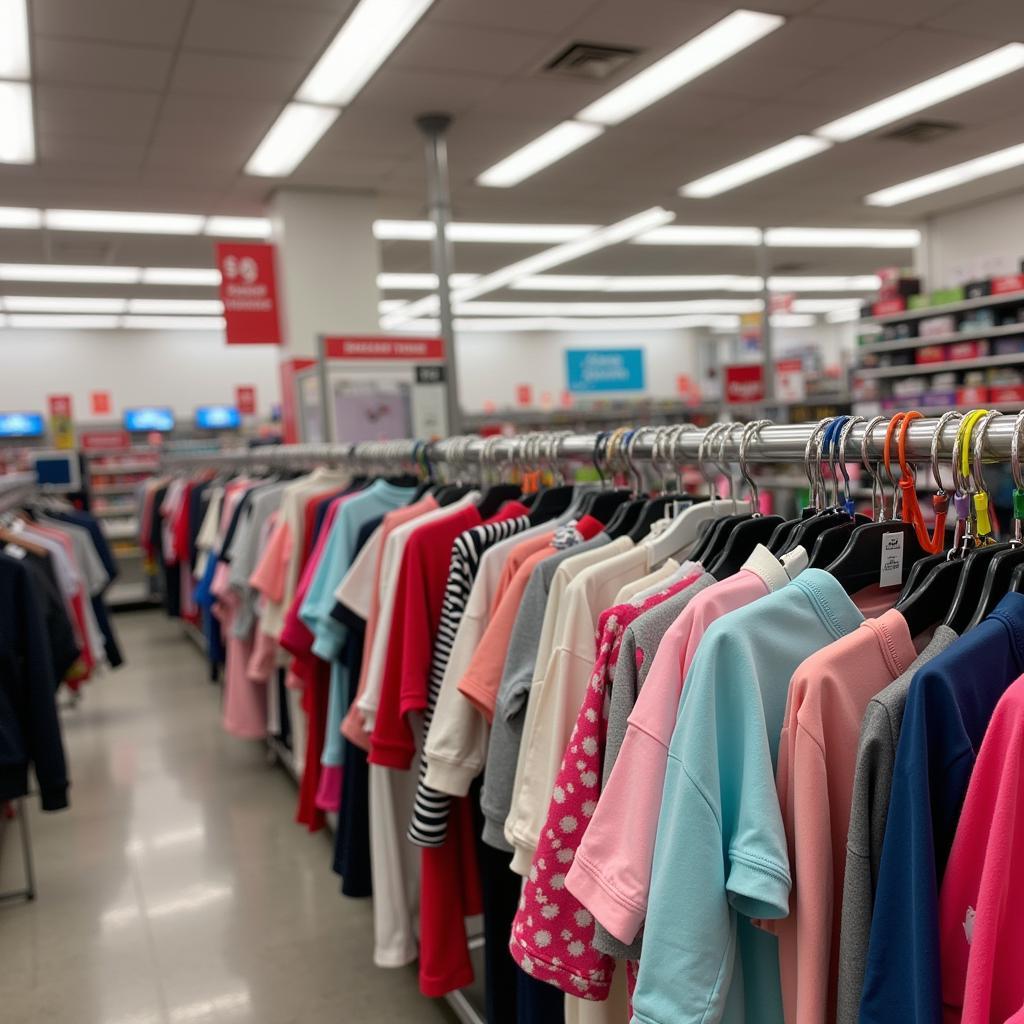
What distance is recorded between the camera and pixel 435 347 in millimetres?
6285

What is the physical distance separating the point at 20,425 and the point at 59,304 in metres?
2.37

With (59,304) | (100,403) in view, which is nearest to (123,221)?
(59,304)

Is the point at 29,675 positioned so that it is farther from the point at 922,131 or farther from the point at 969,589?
the point at 922,131

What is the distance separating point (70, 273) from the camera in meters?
11.2

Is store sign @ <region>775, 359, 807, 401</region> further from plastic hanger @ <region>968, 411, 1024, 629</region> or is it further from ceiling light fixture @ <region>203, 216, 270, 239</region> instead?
plastic hanger @ <region>968, 411, 1024, 629</region>

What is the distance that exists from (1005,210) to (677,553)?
33.8 feet

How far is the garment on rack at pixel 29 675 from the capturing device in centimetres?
307

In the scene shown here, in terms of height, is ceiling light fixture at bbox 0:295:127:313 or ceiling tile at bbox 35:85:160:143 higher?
ceiling light fixture at bbox 0:295:127:313

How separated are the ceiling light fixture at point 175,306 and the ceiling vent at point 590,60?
29.4ft

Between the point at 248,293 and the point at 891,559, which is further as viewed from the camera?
the point at 248,293

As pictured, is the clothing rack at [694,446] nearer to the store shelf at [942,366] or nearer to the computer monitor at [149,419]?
the store shelf at [942,366]

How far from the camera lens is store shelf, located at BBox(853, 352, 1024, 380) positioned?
8.39 meters

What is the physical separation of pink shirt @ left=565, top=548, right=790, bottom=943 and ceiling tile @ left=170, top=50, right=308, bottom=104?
16.6ft

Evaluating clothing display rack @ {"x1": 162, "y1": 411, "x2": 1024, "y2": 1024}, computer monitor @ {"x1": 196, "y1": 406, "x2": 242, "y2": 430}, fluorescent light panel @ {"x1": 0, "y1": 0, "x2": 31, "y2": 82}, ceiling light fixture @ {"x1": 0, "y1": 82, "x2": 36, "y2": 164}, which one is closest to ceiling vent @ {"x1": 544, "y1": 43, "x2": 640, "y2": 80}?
fluorescent light panel @ {"x1": 0, "y1": 0, "x2": 31, "y2": 82}
